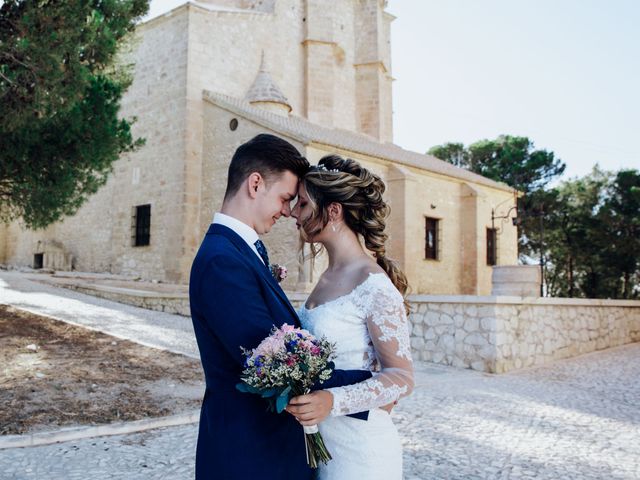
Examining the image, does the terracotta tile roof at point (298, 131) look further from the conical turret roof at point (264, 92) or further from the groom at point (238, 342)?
the groom at point (238, 342)

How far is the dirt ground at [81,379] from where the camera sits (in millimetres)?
4754

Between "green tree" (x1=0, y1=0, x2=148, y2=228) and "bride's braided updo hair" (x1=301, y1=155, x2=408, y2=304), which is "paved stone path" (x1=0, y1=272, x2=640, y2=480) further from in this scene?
"green tree" (x1=0, y1=0, x2=148, y2=228)

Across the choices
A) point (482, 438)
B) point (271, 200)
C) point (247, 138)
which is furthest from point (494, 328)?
point (247, 138)

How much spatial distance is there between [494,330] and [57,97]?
Answer: 729 cm

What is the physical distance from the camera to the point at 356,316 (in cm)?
191

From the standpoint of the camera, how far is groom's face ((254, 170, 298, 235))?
5.93 feet

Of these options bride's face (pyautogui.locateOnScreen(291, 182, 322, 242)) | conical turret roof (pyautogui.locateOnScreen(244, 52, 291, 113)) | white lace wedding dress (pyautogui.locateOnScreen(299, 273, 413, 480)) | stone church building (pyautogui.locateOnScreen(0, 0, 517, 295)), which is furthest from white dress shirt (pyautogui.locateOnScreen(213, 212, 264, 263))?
conical turret roof (pyautogui.locateOnScreen(244, 52, 291, 113))

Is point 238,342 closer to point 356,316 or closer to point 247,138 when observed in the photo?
point 356,316

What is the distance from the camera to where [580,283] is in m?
29.8

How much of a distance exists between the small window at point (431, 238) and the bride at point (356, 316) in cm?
1786

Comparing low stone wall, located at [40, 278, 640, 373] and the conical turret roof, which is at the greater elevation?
the conical turret roof

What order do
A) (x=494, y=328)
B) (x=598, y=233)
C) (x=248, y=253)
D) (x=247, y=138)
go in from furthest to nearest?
(x=598, y=233)
(x=247, y=138)
(x=494, y=328)
(x=248, y=253)

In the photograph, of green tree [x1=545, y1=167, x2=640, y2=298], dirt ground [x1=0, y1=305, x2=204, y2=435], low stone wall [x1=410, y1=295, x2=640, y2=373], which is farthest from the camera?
green tree [x1=545, y1=167, x2=640, y2=298]

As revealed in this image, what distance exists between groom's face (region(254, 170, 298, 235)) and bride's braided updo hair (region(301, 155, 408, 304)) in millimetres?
132
